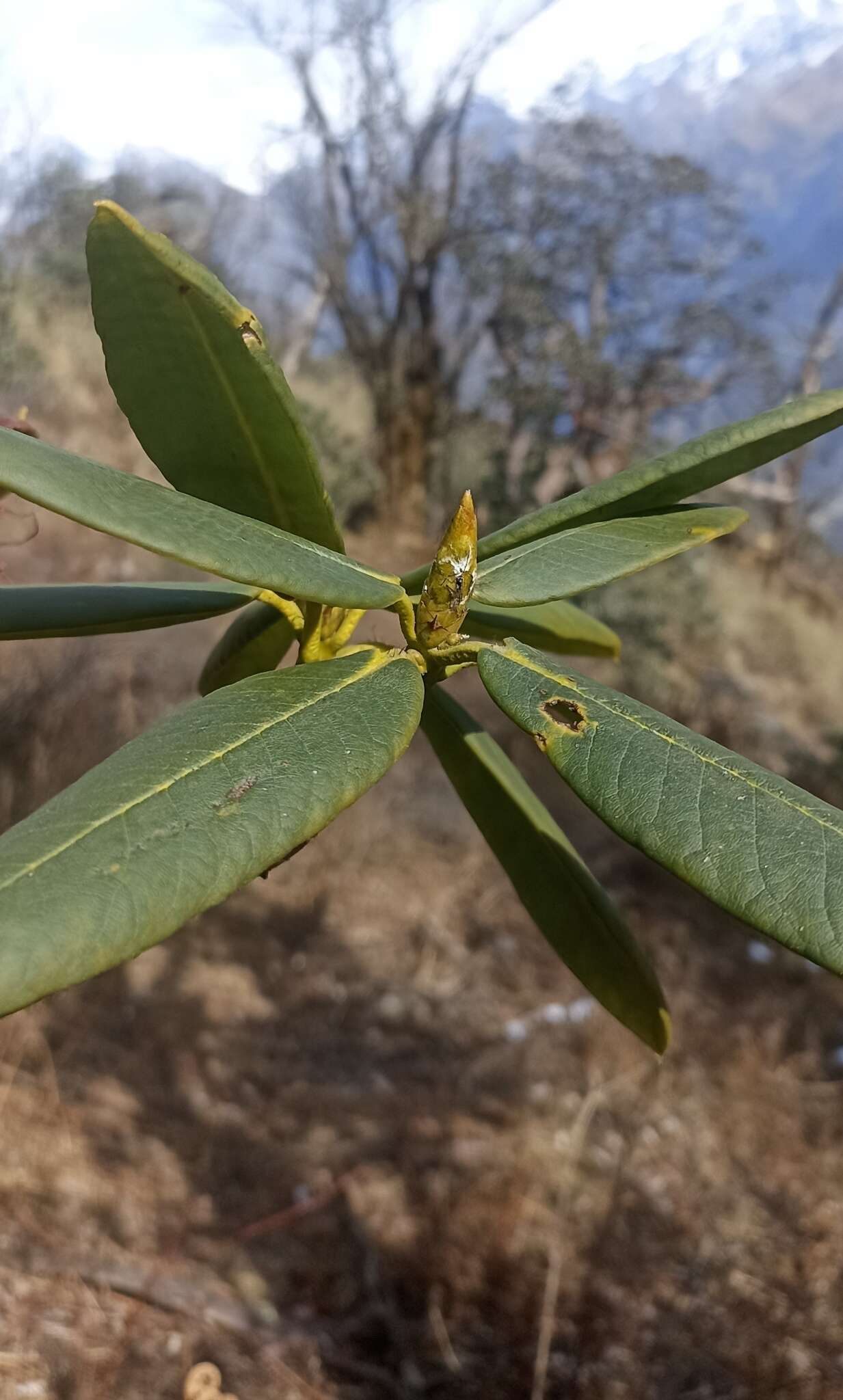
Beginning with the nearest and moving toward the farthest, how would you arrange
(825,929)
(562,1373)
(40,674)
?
A: 1. (825,929)
2. (562,1373)
3. (40,674)

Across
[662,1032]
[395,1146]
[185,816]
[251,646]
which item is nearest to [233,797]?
[185,816]

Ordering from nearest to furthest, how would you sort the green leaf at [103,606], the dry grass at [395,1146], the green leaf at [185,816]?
1. the green leaf at [185,816]
2. the green leaf at [103,606]
3. the dry grass at [395,1146]

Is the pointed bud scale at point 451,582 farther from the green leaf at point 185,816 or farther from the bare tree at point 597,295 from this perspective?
the bare tree at point 597,295

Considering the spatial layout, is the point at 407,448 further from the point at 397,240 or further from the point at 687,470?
→ the point at 687,470

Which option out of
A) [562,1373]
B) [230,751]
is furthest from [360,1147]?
[230,751]

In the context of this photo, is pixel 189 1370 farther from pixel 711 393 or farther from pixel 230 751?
pixel 711 393

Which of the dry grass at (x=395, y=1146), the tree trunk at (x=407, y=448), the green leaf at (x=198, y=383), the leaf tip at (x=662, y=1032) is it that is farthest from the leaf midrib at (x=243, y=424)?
the tree trunk at (x=407, y=448)

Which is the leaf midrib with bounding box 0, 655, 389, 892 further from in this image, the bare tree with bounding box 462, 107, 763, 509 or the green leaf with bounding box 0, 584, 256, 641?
the bare tree with bounding box 462, 107, 763, 509
